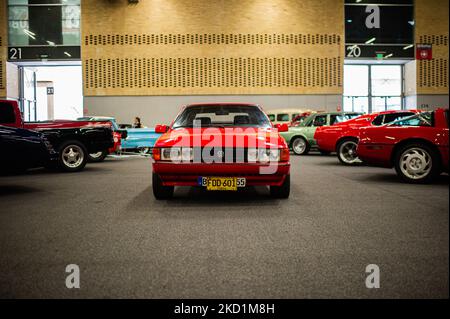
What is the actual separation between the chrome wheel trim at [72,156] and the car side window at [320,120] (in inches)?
329

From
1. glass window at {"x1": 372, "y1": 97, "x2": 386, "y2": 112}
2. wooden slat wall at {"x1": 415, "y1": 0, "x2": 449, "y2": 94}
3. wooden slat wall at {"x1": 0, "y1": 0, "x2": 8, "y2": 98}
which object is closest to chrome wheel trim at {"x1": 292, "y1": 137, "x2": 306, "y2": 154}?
glass window at {"x1": 372, "y1": 97, "x2": 386, "y2": 112}

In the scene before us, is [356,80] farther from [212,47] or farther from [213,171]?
[213,171]

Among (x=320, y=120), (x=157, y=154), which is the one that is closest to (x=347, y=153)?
(x=320, y=120)

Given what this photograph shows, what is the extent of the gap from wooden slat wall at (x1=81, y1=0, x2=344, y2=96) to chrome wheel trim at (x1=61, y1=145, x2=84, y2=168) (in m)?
15.5

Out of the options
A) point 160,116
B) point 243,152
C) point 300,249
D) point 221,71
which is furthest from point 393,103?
point 300,249

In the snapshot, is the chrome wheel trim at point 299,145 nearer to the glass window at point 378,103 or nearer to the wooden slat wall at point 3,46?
the glass window at point 378,103

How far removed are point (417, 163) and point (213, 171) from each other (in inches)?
161

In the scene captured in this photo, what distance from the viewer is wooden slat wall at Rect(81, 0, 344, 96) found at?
84.7 ft

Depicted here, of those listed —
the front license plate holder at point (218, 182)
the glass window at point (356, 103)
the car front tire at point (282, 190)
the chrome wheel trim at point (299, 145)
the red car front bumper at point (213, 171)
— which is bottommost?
the car front tire at point (282, 190)

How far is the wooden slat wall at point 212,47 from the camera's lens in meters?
25.8

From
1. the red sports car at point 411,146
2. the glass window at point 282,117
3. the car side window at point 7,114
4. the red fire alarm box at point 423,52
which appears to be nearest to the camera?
the red sports car at point 411,146

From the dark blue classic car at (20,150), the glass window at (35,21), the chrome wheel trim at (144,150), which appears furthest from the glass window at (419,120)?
the glass window at (35,21)

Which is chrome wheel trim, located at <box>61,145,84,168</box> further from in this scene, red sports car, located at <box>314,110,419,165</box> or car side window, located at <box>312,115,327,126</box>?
car side window, located at <box>312,115,327,126</box>
